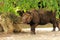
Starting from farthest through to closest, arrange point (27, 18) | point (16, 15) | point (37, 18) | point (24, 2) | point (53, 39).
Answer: point (16, 15)
point (37, 18)
point (27, 18)
point (53, 39)
point (24, 2)

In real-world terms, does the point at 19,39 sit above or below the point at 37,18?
below

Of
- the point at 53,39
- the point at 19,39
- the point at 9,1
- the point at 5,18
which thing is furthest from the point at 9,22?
the point at 9,1

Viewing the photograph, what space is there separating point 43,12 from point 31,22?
0.91 m

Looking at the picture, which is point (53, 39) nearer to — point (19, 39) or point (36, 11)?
point (19, 39)

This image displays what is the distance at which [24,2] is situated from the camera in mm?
5082

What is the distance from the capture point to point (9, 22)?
10773 mm

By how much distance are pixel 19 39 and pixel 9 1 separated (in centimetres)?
333

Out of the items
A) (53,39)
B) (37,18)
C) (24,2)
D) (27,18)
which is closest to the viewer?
(24,2)

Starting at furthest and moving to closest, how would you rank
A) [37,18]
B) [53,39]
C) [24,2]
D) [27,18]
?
[37,18]
[27,18]
[53,39]
[24,2]

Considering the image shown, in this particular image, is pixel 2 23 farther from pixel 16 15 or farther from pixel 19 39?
pixel 19 39

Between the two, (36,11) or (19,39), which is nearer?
(19,39)

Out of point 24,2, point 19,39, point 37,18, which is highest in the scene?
point 24,2

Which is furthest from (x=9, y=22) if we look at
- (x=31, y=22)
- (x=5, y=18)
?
(x=31, y=22)

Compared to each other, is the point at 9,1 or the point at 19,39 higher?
the point at 9,1
